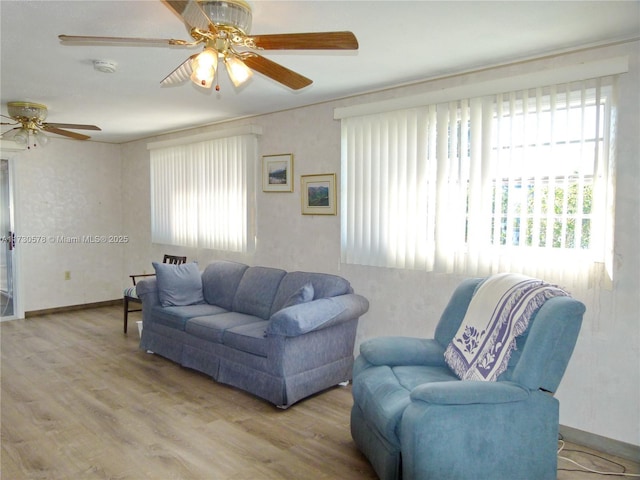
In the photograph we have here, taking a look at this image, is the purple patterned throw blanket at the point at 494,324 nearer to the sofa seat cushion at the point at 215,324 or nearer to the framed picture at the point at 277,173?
the sofa seat cushion at the point at 215,324

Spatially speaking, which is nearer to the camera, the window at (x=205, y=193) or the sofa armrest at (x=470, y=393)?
the sofa armrest at (x=470, y=393)

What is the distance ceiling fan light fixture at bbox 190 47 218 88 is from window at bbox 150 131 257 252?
105 inches

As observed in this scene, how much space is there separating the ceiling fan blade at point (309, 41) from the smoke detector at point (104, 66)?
1628 millimetres

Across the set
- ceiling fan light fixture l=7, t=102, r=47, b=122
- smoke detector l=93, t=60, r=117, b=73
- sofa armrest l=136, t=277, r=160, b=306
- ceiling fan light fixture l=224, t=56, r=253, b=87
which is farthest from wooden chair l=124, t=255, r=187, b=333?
ceiling fan light fixture l=224, t=56, r=253, b=87

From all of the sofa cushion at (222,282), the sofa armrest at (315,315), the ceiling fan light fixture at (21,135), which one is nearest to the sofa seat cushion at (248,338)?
the sofa armrest at (315,315)

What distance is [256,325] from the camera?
3762mm

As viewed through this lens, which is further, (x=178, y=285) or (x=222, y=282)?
(x=222, y=282)

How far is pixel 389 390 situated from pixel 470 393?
18.2 inches

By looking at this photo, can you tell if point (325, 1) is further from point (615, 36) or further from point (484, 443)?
point (484, 443)

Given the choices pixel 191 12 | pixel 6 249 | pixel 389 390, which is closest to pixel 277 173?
pixel 389 390

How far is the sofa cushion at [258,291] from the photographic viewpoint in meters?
4.13

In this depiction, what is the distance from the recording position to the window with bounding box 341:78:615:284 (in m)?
2.78

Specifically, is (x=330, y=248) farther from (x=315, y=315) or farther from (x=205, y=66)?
(x=205, y=66)

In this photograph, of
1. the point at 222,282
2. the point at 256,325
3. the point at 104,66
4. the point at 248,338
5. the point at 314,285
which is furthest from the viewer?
the point at 222,282
